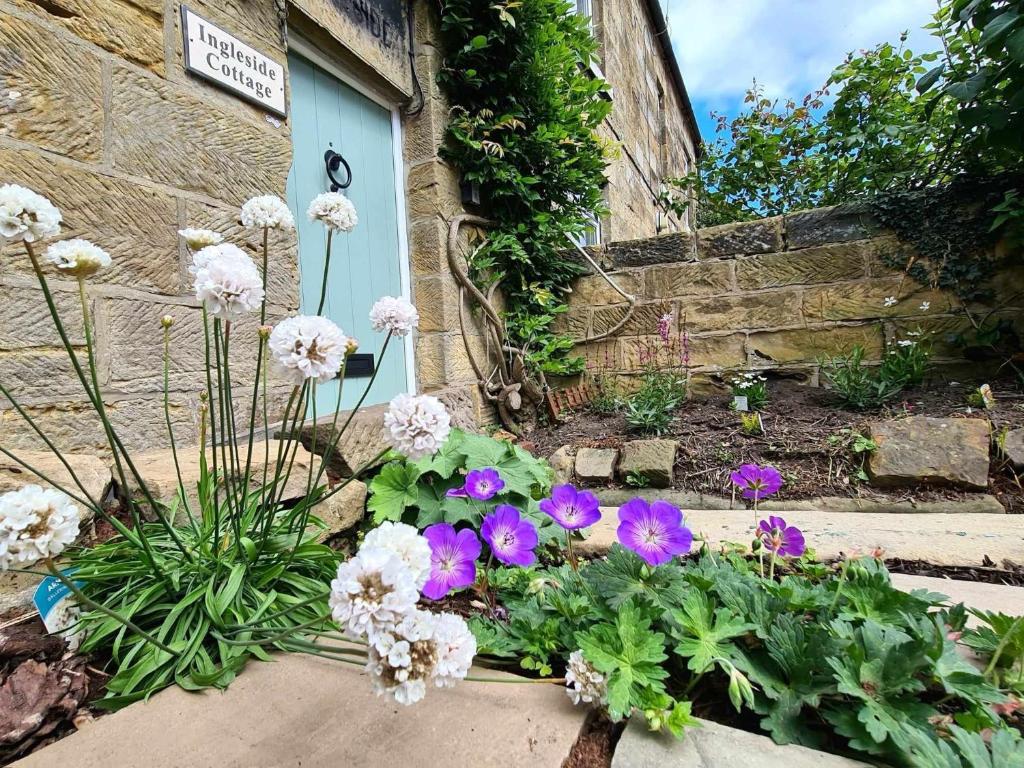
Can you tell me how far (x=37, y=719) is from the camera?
797 millimetres

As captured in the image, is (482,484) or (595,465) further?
(595,465)

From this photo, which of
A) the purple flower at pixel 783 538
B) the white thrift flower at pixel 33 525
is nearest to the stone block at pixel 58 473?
the white thrift flower at pixel 33 525

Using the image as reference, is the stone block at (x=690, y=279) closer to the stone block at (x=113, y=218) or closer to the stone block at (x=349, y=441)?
the stone block at (x=349, y=441)

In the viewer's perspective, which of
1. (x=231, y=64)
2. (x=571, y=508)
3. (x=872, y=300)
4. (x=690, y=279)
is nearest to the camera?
(x=571, y=508)

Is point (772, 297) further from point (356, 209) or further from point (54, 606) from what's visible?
point (54, 606)

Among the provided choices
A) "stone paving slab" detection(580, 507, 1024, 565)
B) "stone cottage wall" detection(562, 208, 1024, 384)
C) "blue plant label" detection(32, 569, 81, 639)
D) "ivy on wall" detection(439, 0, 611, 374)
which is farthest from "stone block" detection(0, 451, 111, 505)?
"stone cottage wall" detection(562, 208, 1024, 384)

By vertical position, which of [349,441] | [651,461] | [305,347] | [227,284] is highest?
[227,284]

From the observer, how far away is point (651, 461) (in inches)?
90.3

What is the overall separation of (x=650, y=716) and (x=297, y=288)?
189 centimetres

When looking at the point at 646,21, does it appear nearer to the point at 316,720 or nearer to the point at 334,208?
the point at 334,208

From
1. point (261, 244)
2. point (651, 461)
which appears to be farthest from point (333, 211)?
point (651, 461)

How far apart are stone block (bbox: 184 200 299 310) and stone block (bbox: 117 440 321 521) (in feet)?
1.85

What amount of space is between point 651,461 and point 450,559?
1.56m

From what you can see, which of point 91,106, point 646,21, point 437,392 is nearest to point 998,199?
point 437,392
